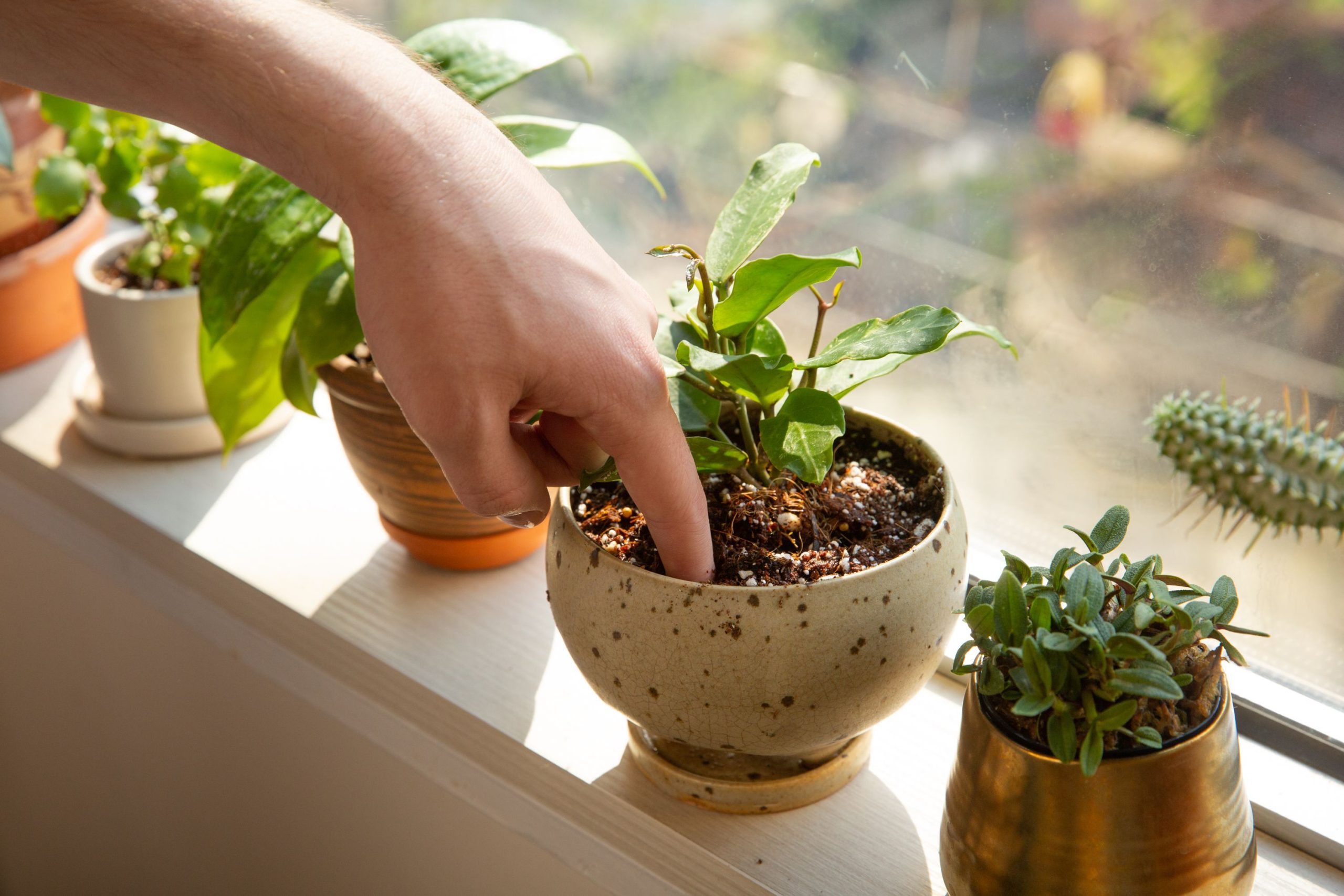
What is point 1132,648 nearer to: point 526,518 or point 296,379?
point 526,518

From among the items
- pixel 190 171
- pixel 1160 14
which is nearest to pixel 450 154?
pixel 1160 14

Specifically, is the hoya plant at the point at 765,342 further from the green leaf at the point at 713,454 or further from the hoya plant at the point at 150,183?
the hoya plant at the point at 150,183

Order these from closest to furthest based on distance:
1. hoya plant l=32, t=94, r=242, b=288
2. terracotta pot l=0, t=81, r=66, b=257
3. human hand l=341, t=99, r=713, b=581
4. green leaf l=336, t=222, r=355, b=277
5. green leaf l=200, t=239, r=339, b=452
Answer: human hand l=341, t=99, r=713, b=581, green leaf l=336, t=222, r=355, b=277, green leaf l=200, t=239, r=339, b=452, hoya plant l=32, t=94, r=242, b=288, terracotta pot l=0, t=81, r=66, b=257

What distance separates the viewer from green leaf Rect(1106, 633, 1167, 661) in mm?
432

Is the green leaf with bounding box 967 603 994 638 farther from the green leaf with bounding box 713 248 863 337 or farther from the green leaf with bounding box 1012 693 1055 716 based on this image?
the green leaf with bounding box 713 248 863 337

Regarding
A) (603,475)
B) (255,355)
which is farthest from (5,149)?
(603,475)

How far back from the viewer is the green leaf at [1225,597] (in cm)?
47

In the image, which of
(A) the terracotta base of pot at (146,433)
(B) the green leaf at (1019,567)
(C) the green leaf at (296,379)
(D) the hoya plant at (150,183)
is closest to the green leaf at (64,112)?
(D) the hoya plant at (150,183)

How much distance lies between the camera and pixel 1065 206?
2.28ft

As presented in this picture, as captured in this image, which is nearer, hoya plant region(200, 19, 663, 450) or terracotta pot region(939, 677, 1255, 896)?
terracotta pot region(939, 677, 1255, 896)

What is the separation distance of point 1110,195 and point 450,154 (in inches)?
17.3

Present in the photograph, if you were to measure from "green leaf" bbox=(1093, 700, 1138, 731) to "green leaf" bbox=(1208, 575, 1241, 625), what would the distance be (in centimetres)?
7

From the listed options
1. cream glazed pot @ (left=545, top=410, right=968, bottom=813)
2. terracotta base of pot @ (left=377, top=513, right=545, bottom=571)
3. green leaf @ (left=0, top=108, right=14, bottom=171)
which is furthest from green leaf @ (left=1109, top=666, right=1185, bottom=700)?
green leaf @ (left=0, top=108, right=14, bottom=171)

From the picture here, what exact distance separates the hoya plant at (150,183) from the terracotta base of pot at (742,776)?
0.57 m
